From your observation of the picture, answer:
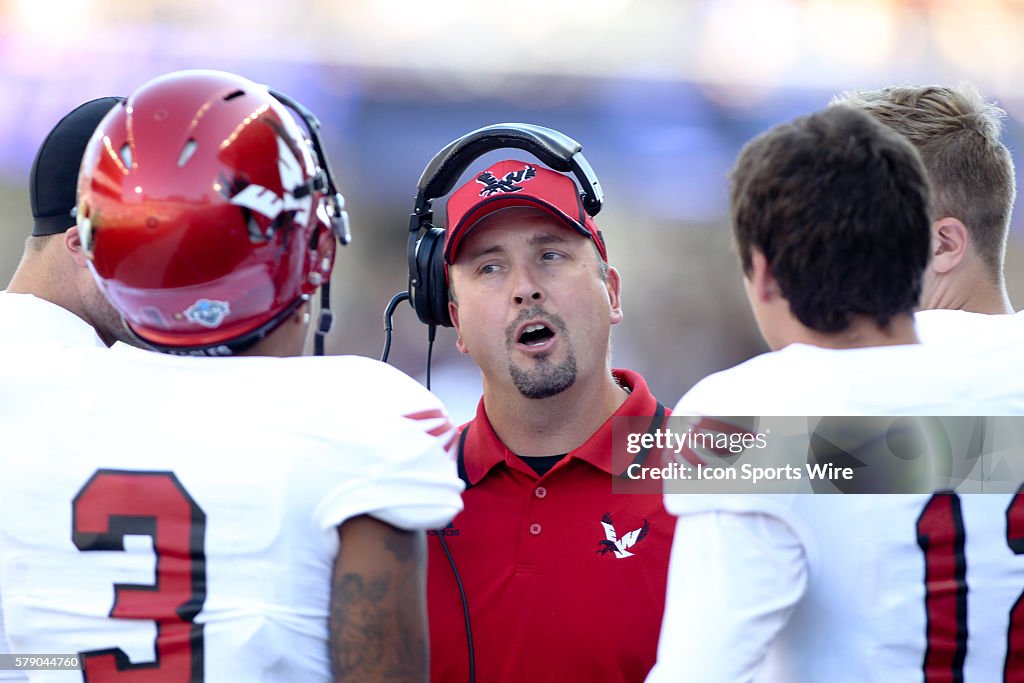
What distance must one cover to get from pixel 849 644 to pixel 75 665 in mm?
991

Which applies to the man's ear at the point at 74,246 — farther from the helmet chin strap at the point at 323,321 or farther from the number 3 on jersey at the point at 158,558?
the number 3 on jersey at the point at 158,558

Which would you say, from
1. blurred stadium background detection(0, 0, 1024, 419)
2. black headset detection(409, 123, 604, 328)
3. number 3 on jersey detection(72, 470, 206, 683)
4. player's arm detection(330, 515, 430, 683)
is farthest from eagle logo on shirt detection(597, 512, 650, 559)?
blurred stadium background detection(0, 0, 1024, 419)

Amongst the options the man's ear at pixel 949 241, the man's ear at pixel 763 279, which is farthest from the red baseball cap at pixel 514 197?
the man's ear at pixel 763 279

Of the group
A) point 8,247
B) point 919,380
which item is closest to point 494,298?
point 919,380

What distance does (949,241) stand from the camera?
2.02m

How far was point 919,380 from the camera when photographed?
1371 millimetres

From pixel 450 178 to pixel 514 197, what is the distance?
0.14 m

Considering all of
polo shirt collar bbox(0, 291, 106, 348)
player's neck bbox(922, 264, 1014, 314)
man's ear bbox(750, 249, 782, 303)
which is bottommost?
man's ear bbox(750, 249, 782, 303)

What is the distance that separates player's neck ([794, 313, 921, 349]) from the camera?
141cm

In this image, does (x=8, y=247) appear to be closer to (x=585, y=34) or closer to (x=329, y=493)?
(x=585, y=34)

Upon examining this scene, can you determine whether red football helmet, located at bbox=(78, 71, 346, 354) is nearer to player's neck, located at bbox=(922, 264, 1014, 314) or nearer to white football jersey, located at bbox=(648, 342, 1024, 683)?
white football jersey, located at bbox=(648, 342, 1024, 683)

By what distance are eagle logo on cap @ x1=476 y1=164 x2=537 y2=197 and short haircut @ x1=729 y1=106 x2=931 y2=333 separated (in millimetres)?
918

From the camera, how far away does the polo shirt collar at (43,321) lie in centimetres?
195

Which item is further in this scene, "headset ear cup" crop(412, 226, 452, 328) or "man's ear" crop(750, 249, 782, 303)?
"headset ear cup" crop(412, 226, 452, 328)
